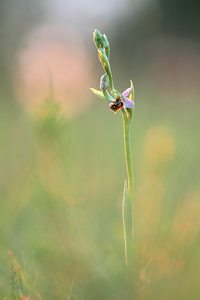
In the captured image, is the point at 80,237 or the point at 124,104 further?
the point at 124,104

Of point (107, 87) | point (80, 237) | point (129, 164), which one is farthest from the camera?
point (107, 87)

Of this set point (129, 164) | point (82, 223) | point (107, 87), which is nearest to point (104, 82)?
point (107, 87)

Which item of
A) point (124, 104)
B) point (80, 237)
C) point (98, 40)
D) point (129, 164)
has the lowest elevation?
Result: point (80, 237)

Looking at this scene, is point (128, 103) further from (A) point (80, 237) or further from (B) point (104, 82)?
(A) point (80, 237)

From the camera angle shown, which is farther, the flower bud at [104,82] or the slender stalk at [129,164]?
the flower bud at [104,82]

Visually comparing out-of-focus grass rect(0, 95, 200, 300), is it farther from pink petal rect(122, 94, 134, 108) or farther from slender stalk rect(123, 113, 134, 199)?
pink petal rect(122, 94, 134, 108)

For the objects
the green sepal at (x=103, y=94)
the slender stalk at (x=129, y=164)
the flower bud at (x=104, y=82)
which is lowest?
the slender stalk at (x=129, y=164)

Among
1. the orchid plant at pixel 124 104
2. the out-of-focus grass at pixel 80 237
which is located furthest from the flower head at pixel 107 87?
the out-of-focus grass at pixel 80 237

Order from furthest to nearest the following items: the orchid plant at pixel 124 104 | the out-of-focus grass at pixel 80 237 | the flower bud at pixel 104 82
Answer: the flower bud at pixel 104 82 → the orchid plant at pixel 124 104 → the out-of-focus grass at pixel 80 237

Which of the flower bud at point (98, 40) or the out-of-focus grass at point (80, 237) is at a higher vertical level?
the flower bud at point (98, 40)

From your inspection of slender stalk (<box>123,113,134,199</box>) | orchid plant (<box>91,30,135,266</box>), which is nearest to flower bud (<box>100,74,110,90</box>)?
orchid plant (<box>91,30,135,266</box>)

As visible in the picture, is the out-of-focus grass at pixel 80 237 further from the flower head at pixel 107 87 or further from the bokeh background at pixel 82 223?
the flower head at pixel 107 87

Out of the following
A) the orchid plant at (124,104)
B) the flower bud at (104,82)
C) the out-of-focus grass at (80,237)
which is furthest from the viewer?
the flower bud at (104,82)
